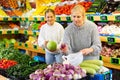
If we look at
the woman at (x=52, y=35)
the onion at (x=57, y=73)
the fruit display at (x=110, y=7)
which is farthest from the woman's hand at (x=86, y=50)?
the fruit display at (x=110, y=7)

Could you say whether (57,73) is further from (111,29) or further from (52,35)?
(111,29)

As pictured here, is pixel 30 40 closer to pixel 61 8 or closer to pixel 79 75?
pixel 61 8

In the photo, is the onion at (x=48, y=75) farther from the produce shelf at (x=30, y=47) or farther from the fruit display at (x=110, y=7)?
the produce shelf at (x=30, y=47)

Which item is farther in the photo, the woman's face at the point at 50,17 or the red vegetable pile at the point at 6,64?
the woman's face at the point at 50,17

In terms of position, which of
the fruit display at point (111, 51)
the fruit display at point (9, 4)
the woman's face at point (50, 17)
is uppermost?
the fruit display at point (9, 4)

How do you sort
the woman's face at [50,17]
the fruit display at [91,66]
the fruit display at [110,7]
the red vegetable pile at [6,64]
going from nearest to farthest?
the fruit display at [91,66] < the red vegetable pile at [6,64] < the woman's face at [50,17] < the fruit display at [110,7]

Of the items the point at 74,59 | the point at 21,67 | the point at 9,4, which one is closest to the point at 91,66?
the point at 74,59

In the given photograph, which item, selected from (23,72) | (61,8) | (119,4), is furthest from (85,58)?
(61,8)

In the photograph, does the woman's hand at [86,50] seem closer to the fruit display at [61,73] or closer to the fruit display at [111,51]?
the fruit display at [61,73]

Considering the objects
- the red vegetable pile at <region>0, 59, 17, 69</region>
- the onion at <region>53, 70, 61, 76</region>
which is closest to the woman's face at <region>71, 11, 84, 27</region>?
the onion at <region>53, 70, 61, 76</region>

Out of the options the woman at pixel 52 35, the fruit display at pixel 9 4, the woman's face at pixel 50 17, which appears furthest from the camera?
the fruit display at pixel 9 4

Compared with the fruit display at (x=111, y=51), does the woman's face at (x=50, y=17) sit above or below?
above

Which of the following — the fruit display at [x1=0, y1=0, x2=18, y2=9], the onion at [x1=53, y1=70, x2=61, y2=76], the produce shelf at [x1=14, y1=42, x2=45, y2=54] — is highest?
the fruit display at [x1=0, y1=0, x2=18, y2=9]

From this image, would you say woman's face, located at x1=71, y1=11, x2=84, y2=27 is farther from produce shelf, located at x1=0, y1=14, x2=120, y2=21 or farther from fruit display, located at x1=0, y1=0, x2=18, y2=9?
fruit display, located at x1=0, y1=0, x2=18, y2=9
